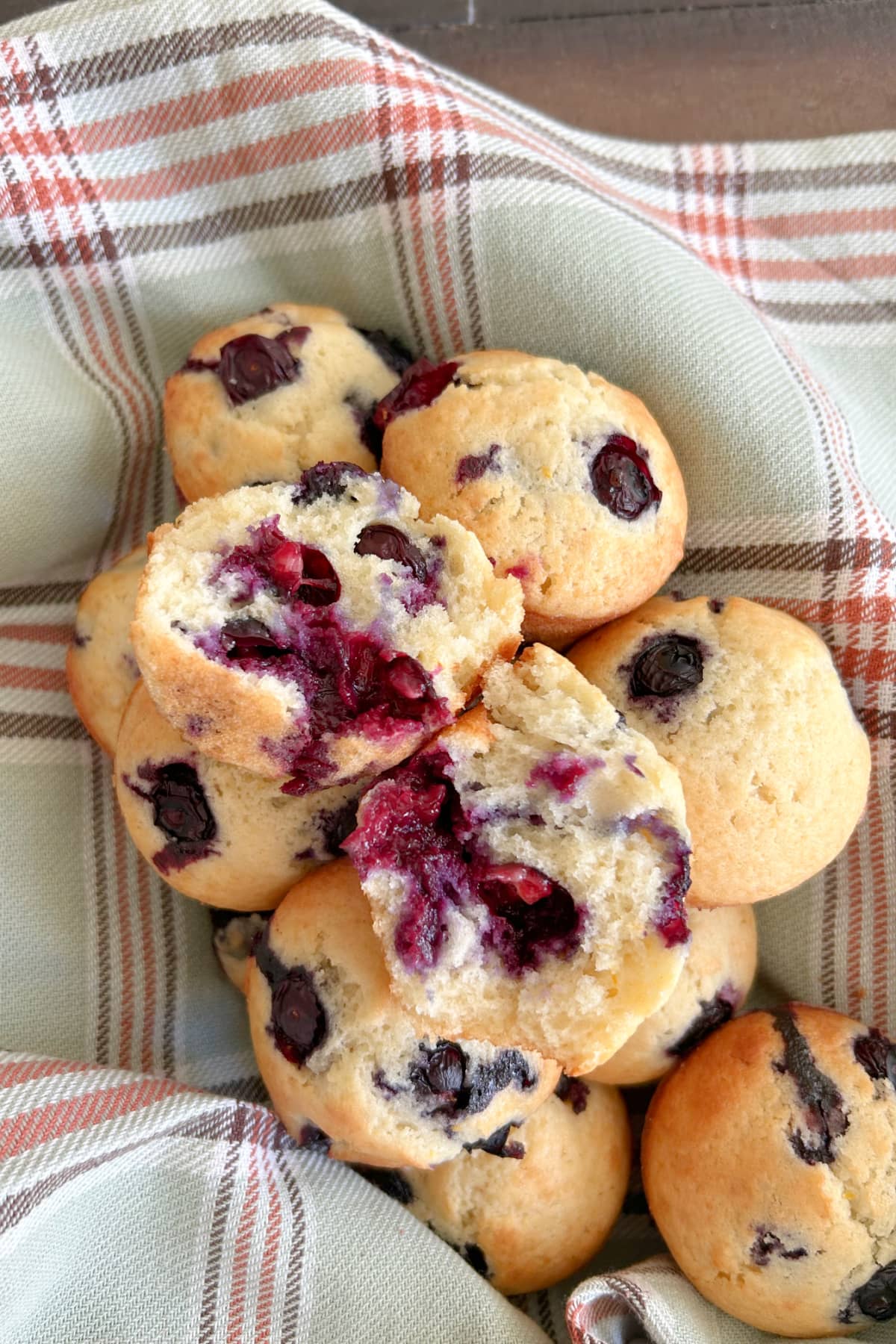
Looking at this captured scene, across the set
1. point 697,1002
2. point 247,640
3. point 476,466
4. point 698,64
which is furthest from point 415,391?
point 698,64

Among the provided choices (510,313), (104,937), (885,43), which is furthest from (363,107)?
(104,937)

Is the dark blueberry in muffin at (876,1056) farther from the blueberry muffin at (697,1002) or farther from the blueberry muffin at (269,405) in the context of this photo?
the blueberry muffin at (269,405)

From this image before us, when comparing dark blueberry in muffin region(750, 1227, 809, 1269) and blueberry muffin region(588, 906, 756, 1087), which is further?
blueberry muffin region(588, 906, 756, 1087)

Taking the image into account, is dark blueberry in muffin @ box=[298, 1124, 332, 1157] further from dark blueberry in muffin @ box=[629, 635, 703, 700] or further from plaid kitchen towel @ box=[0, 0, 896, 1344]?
dark blueberry in muffin @ box=[629, 635, 703, 700]

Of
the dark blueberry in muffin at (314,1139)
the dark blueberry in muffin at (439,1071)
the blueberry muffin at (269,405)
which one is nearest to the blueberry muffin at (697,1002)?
the dark blueberry in muffin at (439,1071)

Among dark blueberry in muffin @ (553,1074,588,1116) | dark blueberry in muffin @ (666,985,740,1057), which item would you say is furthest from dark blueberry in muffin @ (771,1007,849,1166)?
dark blueberry in muffin @ (553,1074,588,1116)

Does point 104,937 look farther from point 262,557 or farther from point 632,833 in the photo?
point 632,833

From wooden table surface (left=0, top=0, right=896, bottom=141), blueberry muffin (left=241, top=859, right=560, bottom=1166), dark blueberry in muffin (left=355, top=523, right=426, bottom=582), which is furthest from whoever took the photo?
wooden table surface (left=0, top=0, right=896, bottom=141)
